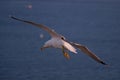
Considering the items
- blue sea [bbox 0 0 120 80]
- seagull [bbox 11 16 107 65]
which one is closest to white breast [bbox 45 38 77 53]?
seagull [bbox 11 16 107 65]

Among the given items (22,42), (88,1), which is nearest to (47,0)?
(88,1)

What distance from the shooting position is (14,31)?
76.3m

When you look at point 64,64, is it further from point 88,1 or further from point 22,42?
point 88,1

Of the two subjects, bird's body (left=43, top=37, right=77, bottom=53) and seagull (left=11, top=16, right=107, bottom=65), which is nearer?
bird's body (left=43, top=37, right=77, bottom=53)

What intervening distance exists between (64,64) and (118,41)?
22.3m

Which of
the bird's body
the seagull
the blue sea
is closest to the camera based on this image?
the bird's body

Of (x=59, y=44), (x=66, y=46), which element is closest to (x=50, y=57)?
(x=59, y=44)

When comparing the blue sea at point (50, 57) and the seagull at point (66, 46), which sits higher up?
the seagull at point (66, 46)

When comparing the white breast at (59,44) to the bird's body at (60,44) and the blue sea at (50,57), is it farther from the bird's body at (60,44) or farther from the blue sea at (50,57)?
A: the blue sea at (50,57)

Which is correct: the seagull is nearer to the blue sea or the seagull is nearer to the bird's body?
A: the bird's body

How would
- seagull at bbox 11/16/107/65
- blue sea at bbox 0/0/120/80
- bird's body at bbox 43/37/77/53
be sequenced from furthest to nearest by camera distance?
blue sea at bbox 0/0/120/80
seagull at bbox 11/16/107/65
bird's body at bbox 43/37/77/53

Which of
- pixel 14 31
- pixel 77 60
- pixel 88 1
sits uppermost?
pixel 77 60

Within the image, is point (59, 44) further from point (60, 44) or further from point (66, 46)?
point (66, 46)

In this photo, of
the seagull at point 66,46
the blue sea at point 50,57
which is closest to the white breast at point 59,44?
the seagull at point 66,46
